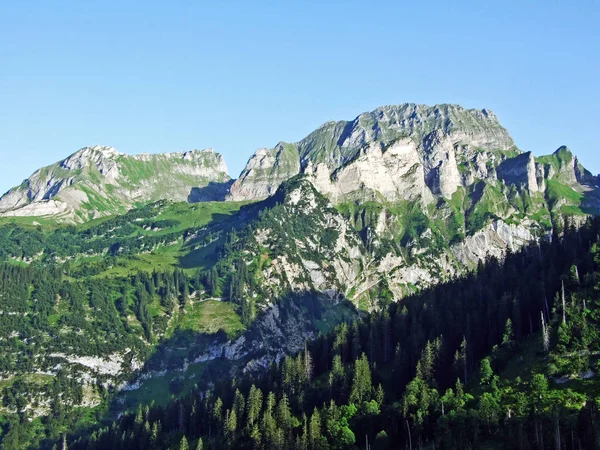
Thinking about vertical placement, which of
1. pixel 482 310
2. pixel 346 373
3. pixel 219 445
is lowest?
pixel 219 445

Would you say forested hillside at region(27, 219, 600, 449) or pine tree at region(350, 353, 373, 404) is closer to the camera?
forested hillside at region(27, 219, 600, 449)

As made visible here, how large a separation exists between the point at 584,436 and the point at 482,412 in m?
21.5

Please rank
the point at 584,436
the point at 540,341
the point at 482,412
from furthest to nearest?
the point at 540,341 → the point at 482,412 → the point at 584,436

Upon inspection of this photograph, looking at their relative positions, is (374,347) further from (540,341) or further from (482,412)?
(482,412)

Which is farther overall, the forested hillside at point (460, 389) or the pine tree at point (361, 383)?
the pine tree at point (361, 383)

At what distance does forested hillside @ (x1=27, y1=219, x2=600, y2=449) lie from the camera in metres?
132

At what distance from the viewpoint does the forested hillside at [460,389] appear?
132m

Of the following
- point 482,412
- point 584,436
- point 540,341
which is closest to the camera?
point 584,436

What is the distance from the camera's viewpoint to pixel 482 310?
192 meters

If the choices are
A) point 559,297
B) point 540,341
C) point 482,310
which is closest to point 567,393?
point 540,341

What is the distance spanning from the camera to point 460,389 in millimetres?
150750

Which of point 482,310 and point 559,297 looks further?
point 482,310

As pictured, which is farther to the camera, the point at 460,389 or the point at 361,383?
the point at 361,383

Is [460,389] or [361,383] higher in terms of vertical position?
[361,383]
